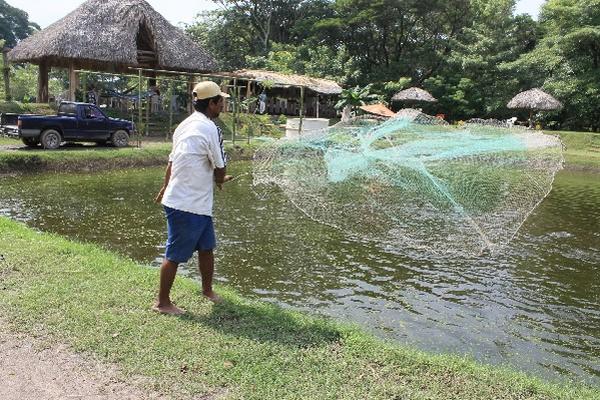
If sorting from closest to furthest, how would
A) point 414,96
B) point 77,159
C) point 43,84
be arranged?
point 77,159 < point 43,84 < point 414,96

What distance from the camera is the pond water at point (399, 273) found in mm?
6184

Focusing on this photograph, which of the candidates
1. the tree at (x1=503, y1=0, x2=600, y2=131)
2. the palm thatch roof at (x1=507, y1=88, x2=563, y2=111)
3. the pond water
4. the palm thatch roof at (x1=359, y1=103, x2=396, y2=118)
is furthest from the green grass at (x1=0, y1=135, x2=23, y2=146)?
the tree at (x1=503, y1=0, x2=600, y2=131)

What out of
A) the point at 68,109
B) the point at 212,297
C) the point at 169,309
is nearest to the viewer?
the point at 169,309

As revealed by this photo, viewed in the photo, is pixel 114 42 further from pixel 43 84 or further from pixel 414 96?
pixel 414 96

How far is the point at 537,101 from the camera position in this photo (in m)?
30.3

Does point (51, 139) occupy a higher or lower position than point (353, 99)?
lower

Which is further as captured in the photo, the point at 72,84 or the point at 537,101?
the point at 537,101

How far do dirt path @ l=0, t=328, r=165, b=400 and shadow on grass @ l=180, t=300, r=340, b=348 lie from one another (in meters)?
1.05

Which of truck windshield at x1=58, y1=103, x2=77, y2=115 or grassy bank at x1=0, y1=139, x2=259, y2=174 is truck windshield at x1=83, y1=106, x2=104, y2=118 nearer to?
truck windshield at x1=58, y1=103, x2=77, y2=115

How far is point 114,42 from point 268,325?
23009mm

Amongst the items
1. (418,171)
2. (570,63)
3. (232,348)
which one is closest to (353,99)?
(570,63)

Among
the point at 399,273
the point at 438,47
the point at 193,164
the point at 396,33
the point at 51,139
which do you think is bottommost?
the point at 399,273

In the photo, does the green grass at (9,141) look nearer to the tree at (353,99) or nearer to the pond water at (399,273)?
the pond water at (399,273)

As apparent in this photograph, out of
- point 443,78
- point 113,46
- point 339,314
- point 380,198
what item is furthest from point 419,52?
point 339,314
